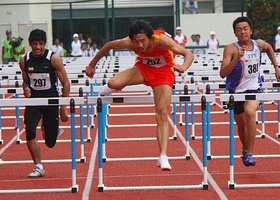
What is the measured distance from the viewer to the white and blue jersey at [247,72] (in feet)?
33.7

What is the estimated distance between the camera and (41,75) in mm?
10219

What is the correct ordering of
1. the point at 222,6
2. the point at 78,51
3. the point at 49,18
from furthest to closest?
the point at 222,6 < the point at 49,18 < the point at 78,51

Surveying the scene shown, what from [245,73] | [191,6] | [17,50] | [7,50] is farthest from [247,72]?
[191,6]

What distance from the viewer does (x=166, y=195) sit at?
916cm

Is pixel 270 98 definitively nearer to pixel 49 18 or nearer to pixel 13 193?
pixel 13 193

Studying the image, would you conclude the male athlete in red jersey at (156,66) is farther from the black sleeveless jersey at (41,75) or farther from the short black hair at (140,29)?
the black sleeveless jersey at (41,75)

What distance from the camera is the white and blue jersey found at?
1027 cm

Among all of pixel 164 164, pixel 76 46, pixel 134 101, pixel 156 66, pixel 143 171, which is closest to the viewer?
pixel 164 164

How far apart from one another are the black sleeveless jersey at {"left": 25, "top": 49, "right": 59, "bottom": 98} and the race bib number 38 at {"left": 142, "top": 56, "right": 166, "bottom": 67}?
1399 millimetres

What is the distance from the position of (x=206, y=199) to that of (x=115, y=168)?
2.52 metres

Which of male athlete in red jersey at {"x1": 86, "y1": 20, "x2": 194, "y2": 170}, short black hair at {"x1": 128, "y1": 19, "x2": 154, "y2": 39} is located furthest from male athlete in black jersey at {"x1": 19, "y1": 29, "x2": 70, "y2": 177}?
short black hair at {"x1": 128, "y1": 19, "x2": 154, "y2": 39}

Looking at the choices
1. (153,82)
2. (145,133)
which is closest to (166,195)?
(153,82)

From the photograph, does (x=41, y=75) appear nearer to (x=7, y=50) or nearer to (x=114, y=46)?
(x=114, y=46)

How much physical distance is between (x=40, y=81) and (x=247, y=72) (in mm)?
2543
